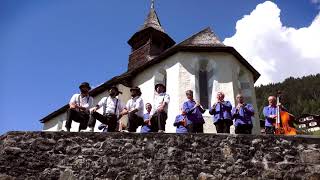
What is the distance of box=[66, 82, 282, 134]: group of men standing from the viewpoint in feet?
31.2

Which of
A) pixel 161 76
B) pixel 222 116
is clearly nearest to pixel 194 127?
pixel 222 116

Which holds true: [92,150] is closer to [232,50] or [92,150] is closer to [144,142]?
[144,142]

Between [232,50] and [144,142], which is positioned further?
[232,50]

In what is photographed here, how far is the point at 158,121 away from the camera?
31.4 feet

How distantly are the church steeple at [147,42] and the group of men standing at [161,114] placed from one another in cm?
1360

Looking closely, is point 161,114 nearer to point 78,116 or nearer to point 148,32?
point 78,116

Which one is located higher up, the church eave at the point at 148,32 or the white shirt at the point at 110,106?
the church eave at the point at 148,32

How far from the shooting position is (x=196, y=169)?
8.12 metres

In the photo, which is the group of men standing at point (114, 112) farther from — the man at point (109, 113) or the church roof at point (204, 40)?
the church roof at point (204, 40)

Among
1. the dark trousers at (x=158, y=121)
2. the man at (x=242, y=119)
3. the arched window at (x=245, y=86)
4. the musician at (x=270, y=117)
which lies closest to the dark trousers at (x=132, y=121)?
the dark trousers at (x=158, y=121)

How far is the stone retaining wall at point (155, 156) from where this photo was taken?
26.6 ft

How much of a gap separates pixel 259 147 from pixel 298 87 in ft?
316

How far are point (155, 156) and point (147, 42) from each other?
16.6 metres

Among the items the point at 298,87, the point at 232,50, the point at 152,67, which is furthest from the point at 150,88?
the point at 298,87
